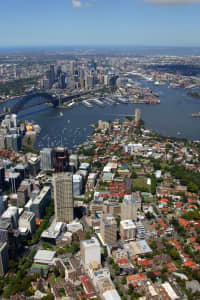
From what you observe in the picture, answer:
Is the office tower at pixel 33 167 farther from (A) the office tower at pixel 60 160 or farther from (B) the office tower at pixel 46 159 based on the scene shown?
(A) the office tower at pixel 60 160

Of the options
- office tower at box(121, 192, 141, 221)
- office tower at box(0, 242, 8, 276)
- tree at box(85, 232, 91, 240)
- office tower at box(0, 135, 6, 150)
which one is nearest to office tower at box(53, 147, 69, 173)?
tree at box(85, 232, 91, 240)

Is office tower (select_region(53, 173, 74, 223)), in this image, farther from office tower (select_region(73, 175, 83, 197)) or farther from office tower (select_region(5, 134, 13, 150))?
office tower (select_region(5, 134, 13, 150))

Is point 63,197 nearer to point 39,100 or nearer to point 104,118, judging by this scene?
point 104,118

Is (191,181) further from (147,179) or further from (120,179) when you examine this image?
(120,179)

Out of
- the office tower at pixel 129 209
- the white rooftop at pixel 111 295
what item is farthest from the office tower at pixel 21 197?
the white rooftop at pixel 111 295

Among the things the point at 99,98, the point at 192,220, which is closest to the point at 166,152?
the point at 192,220
